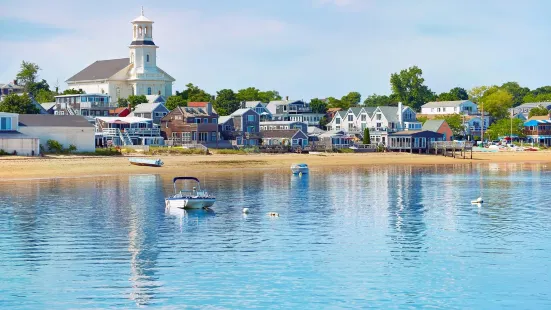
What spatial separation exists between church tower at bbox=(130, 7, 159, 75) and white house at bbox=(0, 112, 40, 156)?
233ft

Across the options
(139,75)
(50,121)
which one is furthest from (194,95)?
(50,121)

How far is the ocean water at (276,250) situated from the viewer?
3272 cm

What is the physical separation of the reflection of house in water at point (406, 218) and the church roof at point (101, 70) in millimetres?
105430

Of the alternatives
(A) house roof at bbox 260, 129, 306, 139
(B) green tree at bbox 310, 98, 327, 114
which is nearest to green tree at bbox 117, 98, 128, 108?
(A) house roof at bbox 260, 129, 306, 139

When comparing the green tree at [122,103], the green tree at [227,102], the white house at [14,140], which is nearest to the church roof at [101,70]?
the green tree at [122,103]

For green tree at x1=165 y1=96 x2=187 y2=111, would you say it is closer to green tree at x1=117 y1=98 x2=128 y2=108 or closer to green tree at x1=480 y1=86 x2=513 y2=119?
green tree at x1=117 y1=98 x2=128 y2=108

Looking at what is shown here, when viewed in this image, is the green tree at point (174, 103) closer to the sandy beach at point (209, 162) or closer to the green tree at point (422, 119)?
the sandy beach at point (209, 162)

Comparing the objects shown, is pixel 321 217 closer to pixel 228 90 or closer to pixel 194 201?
pixel 194 201

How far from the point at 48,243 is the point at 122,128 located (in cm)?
8614

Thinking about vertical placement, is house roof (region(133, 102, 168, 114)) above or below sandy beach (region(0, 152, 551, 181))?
above

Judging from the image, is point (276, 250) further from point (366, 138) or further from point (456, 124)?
point (456, 124)

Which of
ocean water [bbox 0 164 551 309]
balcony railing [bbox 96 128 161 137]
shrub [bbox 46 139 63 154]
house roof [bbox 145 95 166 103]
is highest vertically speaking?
house roof [bbox 145 95 166 103]

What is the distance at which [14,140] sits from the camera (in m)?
100

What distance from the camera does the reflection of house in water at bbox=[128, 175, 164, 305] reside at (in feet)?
111
